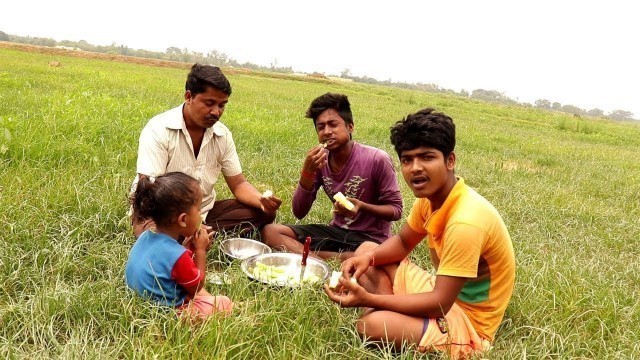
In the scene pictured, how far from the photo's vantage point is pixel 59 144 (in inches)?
193

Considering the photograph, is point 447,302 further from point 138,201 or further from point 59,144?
point 59,144

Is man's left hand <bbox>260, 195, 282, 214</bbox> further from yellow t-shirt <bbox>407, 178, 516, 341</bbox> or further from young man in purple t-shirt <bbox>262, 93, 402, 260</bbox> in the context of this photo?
yellow t-shirt <bbox>407, 178, 516, 341</bbox>

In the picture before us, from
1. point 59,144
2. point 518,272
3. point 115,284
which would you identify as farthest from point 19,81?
point 518,272

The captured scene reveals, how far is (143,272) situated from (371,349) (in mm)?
1175

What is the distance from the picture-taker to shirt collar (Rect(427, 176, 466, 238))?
2.36 metres

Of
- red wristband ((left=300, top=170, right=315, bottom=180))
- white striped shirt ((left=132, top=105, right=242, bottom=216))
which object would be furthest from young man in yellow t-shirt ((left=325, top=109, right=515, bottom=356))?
white striped shirt ((left=132, top=105, right=242, bottom=216))

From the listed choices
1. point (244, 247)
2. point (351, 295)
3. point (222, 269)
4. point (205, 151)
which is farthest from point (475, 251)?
point (205, 151)

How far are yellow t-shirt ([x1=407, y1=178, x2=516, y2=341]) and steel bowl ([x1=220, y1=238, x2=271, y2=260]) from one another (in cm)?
145

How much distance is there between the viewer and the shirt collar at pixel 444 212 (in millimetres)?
2359

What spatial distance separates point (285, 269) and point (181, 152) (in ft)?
3.55

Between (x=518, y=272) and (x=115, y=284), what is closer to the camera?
(x=115, y=284)

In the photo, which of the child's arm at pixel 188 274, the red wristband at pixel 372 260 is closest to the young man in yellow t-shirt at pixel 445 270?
the red wristband at pixel 372 260

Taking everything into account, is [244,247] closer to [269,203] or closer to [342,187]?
[269,203]

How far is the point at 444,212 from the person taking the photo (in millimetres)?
2406
